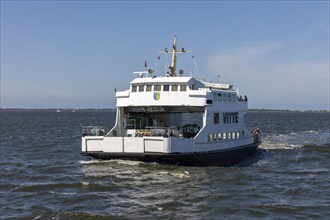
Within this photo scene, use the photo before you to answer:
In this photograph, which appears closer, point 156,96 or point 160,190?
point 160,190

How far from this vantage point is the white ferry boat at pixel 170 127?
91.1 feet

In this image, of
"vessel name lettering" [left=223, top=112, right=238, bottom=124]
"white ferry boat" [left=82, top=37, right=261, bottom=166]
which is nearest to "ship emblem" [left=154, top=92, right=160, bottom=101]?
"white ferry boat" [left=82, top=37, right=261, bottom=166]

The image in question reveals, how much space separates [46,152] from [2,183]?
17.0 m

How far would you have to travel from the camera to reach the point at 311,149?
44.0 meters

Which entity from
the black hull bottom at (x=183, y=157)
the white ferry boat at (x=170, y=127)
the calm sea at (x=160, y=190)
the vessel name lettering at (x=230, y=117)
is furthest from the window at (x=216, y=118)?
the calm sea at (x=160, y=190)

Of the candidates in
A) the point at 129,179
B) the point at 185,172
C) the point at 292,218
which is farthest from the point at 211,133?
the point at 292,218

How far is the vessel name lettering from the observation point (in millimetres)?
33228

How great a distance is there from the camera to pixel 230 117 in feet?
113

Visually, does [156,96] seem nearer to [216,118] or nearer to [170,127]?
[170,127]

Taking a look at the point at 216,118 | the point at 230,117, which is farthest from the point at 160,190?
the point at 230,117

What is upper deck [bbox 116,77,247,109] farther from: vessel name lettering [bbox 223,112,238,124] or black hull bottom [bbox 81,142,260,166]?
black hull bottom [bbox 81,142,260,166]

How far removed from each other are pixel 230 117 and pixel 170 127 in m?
6.24

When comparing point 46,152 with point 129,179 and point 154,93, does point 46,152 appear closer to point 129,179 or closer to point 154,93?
point 154,93

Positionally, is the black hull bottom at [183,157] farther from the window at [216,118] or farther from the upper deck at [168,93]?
the upper deck at [168,93]
